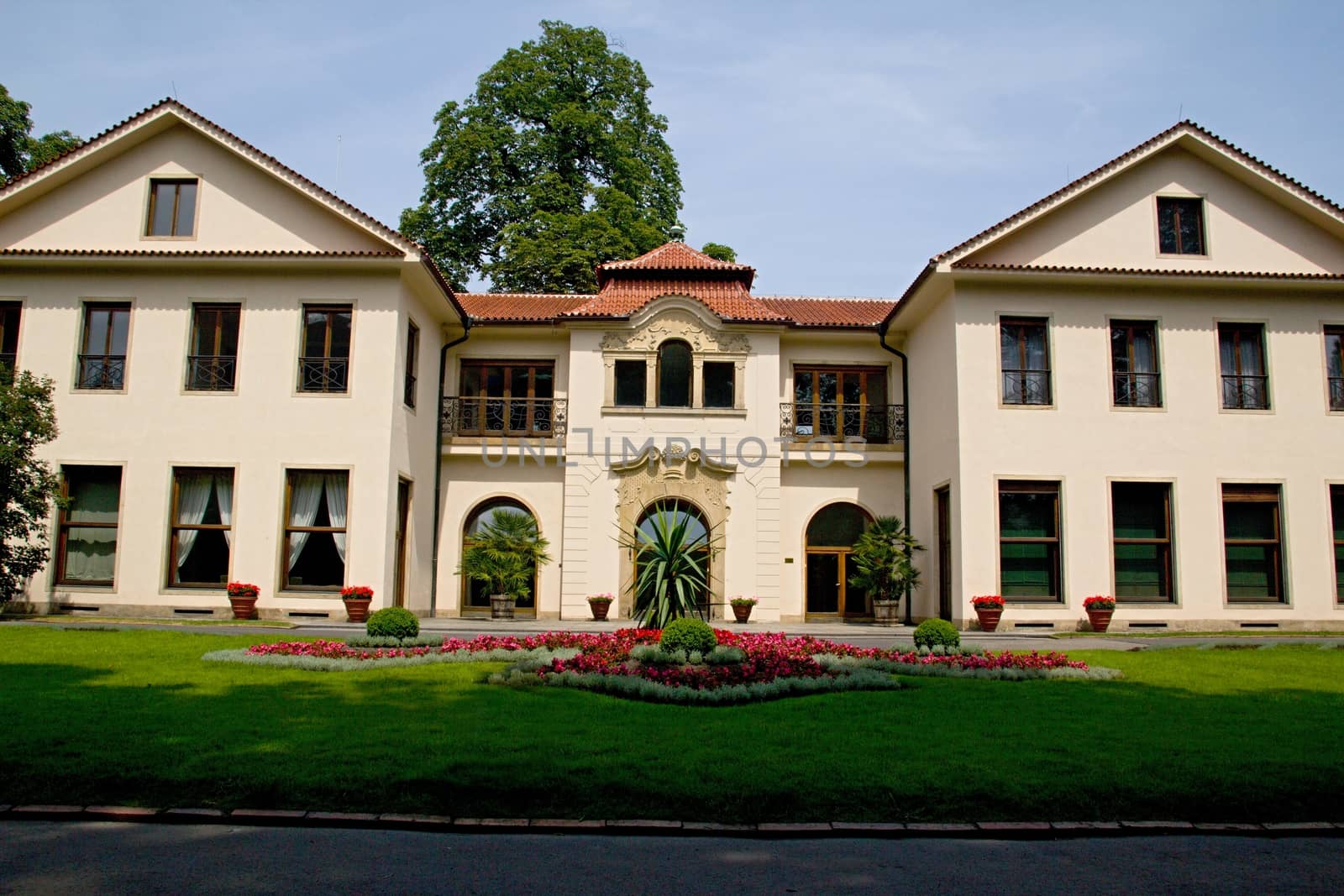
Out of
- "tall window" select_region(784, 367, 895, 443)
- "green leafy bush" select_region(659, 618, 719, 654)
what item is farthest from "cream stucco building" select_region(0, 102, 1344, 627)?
"green leafy bush" select_region(659, 618, 719, 654)

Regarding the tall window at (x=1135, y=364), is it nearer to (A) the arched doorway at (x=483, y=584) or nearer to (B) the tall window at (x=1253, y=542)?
(B) the tall window at (x=1253, y=542)

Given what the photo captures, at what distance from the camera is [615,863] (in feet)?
17.3

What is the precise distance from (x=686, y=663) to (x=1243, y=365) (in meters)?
14.7

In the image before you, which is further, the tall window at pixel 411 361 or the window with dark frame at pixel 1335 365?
the tall window at pixel 411 361

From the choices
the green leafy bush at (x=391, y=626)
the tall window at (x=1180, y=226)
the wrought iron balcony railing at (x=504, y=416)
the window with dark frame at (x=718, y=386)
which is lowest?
the green leafy bush at (x=391, y=626)

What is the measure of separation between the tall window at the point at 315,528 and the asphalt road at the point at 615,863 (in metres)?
13.8

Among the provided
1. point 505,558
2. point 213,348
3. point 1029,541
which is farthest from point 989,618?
point 213,348

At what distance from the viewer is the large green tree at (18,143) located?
92.1ft

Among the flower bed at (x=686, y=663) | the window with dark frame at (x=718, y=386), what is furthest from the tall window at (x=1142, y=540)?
the window with dark frame at (x=718, y=386)

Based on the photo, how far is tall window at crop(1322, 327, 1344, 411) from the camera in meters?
20.3

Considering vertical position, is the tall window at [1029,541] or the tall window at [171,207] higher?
the tall window at [171,207]

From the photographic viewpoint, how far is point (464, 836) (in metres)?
5.71

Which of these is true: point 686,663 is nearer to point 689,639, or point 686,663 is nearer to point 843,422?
point 689,639

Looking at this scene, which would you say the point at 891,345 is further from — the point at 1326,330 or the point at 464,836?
the point at 464,836
